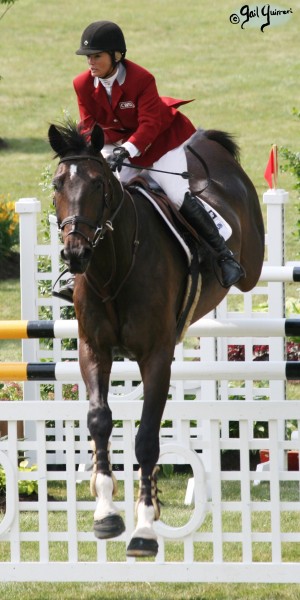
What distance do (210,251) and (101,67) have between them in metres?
1.09

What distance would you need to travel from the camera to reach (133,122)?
5.90 metres

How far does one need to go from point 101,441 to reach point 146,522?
41 centimetres

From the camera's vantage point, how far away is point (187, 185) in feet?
20.1

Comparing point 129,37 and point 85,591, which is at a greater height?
point 129,37

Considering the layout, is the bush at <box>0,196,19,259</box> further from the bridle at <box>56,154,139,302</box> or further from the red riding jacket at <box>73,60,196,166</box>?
the bridle at <box>56,154,139,302</box>

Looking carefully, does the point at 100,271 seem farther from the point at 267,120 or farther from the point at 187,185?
the point at 267,120

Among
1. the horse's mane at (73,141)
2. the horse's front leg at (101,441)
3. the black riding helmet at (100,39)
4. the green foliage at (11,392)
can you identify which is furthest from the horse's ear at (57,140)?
the green foliage at (11,392)

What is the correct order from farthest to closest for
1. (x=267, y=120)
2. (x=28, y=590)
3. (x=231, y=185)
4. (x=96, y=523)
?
(x=267, y=120) → (x=231, y=185) → (x=28, y=590) → (x=96, y=523)

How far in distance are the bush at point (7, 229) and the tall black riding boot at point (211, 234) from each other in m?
9.64

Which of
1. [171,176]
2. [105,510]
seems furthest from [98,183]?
[105,510]

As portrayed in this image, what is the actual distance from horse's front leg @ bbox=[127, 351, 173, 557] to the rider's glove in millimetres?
863

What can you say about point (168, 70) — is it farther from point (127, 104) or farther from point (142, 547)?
point (142, 547)

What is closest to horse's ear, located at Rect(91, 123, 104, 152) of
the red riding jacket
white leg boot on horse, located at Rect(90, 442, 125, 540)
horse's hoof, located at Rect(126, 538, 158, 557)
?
the red riding jacket

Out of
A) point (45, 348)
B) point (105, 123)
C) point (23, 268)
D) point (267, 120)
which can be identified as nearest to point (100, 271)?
point (105, 123)
